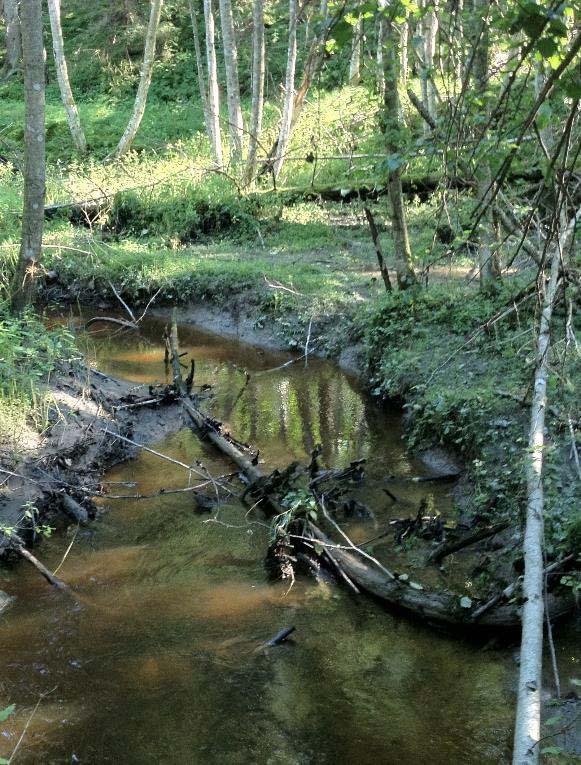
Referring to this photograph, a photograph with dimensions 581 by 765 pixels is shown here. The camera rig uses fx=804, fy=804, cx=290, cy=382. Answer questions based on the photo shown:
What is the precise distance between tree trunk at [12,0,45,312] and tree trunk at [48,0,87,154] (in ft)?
45.8

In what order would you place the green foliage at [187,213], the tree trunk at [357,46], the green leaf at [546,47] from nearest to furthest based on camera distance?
the green leaf at [546,47] < the tree trunk at [357,46] < the green foliage at [187,213]

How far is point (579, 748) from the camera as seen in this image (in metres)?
4.44

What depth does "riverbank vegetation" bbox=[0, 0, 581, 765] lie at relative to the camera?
416cm

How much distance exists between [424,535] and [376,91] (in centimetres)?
495

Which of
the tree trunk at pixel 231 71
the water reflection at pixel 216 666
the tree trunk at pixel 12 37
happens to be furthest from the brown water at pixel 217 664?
the tree trunk at pixel 12 37

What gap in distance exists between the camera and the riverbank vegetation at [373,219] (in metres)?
4.16

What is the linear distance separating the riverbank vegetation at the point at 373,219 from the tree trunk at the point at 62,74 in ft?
0.28

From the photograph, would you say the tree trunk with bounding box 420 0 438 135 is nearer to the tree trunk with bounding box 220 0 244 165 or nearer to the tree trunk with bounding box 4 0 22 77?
the tree trunk with bounding box 220 0 244 165

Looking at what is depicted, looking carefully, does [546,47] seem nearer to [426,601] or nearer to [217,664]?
[426,601]

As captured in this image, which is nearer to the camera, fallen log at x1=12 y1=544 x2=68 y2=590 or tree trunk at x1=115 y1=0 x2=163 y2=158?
fallen log at x1=12 y1=544 x2=68 y2=590

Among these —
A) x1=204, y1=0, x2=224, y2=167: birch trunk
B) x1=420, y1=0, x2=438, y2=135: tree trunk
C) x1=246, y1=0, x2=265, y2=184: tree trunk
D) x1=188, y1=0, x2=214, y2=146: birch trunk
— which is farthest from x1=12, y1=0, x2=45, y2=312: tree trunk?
x1=188, y1=0, x2=214, y2=146: birch trunk

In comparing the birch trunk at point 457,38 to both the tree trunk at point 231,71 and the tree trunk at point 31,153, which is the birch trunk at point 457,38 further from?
the tree trunk at point 231,71

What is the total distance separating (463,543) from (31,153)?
6.50 metres

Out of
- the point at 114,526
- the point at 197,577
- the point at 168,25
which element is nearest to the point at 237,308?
the point at 114,526
